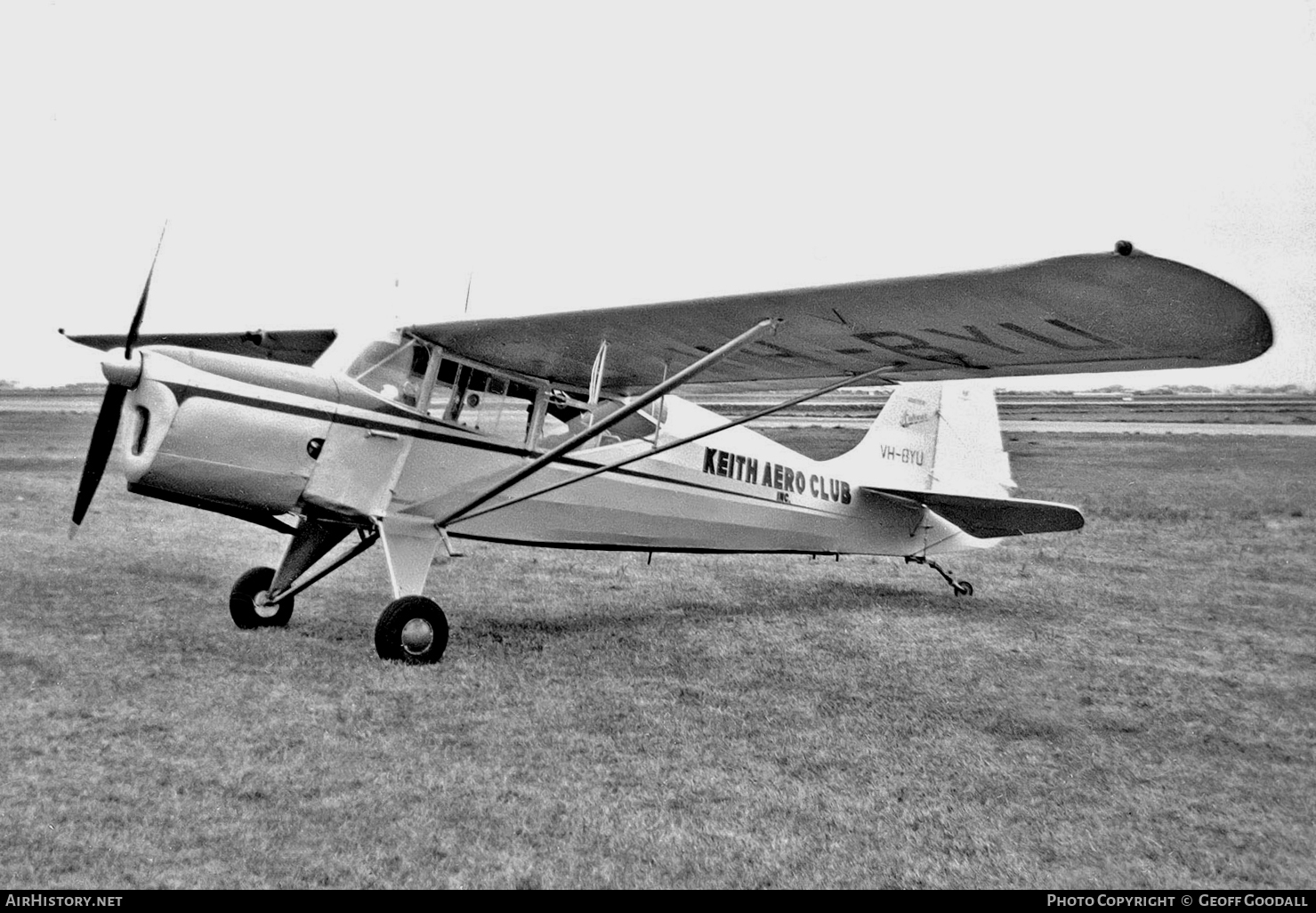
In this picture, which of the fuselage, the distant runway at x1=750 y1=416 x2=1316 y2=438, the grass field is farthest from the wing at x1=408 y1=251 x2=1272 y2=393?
the distant runway at x1=750 y1=416 x2=1316 y2=438

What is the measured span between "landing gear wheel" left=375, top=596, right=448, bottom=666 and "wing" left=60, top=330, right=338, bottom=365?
276 centimetres

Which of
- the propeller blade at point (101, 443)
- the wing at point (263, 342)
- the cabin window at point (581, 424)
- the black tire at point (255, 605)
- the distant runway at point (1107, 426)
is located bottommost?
the black tire at point (255, 605)

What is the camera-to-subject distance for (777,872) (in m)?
3.16

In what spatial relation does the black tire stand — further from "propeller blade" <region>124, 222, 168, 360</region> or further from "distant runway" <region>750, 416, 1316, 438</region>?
"distant runway" <region>750, 416, 1316, 438</region>

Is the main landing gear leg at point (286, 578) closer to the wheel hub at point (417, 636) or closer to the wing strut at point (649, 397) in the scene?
the wheel hub at point (417, 636)

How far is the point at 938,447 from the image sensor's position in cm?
950

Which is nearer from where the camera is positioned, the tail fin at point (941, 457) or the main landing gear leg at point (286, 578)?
the main landing gear leg at point (286, 578)

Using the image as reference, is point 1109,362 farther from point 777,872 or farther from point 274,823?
point 274,823

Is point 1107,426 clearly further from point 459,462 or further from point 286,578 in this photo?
point 286,578

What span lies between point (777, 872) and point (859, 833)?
1.49 ft

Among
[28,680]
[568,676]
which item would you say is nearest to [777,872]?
[568,676]

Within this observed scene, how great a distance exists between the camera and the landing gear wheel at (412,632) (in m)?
5.72

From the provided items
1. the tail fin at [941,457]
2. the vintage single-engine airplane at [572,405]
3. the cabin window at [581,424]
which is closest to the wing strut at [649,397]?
the vintage single-engine airplane at [572,405]

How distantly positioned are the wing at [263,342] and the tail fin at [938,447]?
4.67 m
